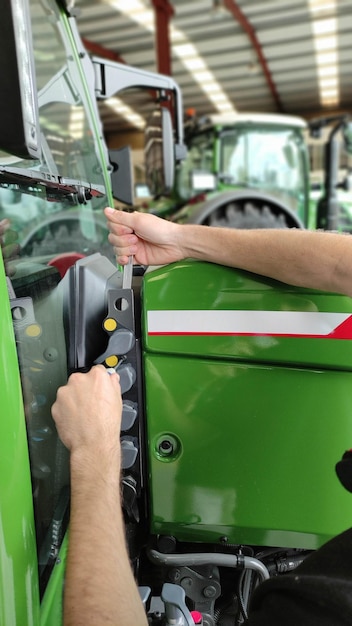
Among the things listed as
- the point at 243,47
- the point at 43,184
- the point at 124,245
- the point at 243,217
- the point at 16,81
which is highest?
the point at 243,47

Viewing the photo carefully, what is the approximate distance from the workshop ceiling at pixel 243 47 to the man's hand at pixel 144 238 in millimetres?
5926

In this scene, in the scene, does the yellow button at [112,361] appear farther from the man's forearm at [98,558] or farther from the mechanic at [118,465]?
the man's forearm at [98,558]

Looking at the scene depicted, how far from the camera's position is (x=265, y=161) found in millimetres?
5602

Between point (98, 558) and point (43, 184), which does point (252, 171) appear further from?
point (98, 558)

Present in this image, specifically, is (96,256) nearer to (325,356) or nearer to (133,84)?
(325,356)

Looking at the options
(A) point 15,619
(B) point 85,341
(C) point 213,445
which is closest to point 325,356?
(C) point 213,445

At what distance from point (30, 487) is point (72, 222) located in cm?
196

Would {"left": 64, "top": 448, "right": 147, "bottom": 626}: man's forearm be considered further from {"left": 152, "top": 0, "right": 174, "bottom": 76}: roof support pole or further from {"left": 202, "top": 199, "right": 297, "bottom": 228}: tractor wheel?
{"left": 152, "top": 0, "right": 174, "bottom": 76}: roof support pole

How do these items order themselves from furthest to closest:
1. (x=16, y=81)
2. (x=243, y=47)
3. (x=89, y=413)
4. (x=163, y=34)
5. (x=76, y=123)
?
(x=243, y=47) → (x=163, y=34) → (x=76, y=123) → (x=89, y=413) → (x=16, y=81)

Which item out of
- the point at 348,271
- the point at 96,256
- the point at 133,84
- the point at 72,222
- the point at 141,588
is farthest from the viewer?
the point at 72,222

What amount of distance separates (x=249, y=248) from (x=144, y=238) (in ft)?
0.83

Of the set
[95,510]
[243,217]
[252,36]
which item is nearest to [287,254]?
[95,510]

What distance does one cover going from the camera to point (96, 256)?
1311 millimetres

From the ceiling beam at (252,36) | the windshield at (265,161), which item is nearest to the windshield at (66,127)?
the windshield at (265,161)
